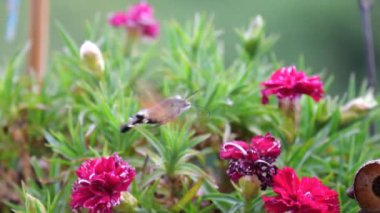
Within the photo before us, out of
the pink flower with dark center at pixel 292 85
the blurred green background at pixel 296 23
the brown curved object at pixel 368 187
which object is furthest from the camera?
the blurred green background at pixel 296 23

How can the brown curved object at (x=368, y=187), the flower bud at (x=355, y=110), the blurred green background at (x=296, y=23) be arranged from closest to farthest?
the brown curved object at (x=368, y=187) → the flower bud at (x=355, y=110) → the blurred green background at (x=296, y=23)

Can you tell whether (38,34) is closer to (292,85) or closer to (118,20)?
(118,20)

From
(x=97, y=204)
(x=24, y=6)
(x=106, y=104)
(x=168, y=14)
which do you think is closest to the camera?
(x=97, y=204)

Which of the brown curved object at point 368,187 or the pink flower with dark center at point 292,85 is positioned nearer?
the brown curved object at point 368,187

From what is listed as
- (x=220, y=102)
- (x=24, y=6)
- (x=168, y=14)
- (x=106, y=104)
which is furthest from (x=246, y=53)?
(x=24, y=6)

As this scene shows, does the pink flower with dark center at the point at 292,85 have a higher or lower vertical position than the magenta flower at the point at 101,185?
higher

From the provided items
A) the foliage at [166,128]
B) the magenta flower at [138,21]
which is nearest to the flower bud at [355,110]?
the foliage at [166,128]

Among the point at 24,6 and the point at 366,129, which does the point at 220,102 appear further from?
the point at 24,6

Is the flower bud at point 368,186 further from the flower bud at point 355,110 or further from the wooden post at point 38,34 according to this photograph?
the wooden post at point 38,34
